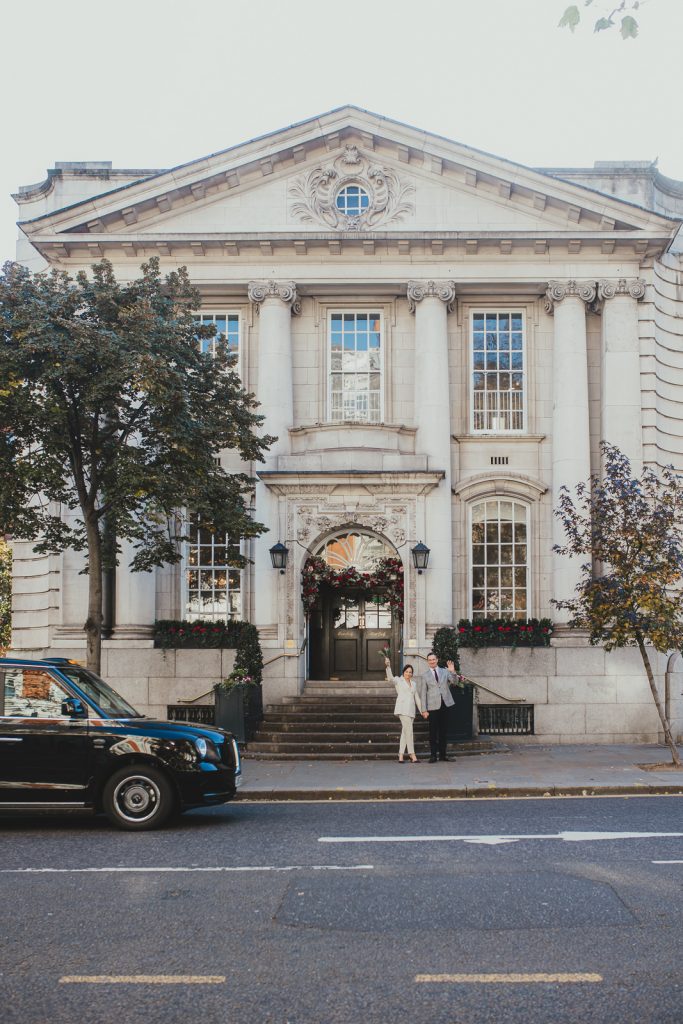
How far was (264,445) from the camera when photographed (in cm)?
1822

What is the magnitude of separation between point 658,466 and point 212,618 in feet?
31.6

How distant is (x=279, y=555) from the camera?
71.8 feet

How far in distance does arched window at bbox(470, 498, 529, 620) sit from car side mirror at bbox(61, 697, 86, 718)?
1228cm

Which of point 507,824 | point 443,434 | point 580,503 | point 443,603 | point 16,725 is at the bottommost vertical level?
point 507,824

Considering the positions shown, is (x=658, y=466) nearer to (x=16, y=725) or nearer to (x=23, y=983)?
(x=16, y=725)

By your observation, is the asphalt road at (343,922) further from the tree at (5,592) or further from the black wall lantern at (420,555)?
the tree at (5,592)

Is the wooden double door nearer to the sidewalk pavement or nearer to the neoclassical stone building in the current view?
the neoclassical stone building

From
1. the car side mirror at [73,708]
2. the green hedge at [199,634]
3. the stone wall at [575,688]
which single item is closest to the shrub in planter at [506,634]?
the stone wall at [575,688]

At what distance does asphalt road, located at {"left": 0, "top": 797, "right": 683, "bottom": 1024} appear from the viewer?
6230 mm

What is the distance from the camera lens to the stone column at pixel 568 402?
72.8 feet

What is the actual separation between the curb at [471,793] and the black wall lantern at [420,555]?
7120mm

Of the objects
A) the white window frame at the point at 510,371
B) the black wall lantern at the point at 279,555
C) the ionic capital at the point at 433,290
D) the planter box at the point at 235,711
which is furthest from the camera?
the white window frame at the point at 510,371

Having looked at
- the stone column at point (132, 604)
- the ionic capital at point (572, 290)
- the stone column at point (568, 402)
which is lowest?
the stone column at point (132, 604)

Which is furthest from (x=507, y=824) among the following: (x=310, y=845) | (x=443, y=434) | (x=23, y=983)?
(x=443, y=434)
